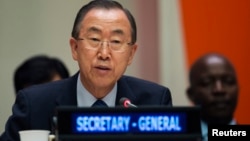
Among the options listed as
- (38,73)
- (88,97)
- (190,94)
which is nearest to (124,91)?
(88,97)

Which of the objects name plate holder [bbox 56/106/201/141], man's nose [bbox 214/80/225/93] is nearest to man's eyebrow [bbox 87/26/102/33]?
name plate holder [bbox 56/106/201/141]

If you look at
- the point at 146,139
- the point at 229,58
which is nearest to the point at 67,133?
the point at 146,139

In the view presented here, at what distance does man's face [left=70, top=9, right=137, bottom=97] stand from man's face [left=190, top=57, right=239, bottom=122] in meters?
1.73

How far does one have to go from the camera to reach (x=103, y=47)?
2.64 meters

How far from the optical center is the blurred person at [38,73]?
437cm

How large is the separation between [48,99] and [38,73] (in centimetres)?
168

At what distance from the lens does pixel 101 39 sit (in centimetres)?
264

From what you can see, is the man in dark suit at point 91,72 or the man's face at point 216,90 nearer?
the man in dark suit at point 91,72

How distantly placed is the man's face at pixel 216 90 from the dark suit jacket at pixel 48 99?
4.83 feet

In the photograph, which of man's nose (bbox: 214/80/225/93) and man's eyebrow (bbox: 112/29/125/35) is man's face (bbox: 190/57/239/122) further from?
man's eyebrow (bbox: 112/29/125/35)

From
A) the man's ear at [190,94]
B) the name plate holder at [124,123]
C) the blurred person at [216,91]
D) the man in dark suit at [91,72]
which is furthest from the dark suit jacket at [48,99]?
the man's ear at [190,94]

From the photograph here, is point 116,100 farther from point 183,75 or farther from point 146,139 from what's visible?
point 183,75

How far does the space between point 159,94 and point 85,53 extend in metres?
0.43

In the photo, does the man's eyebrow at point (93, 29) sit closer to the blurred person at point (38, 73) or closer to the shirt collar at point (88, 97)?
the shirt collar at point (88, 97)
